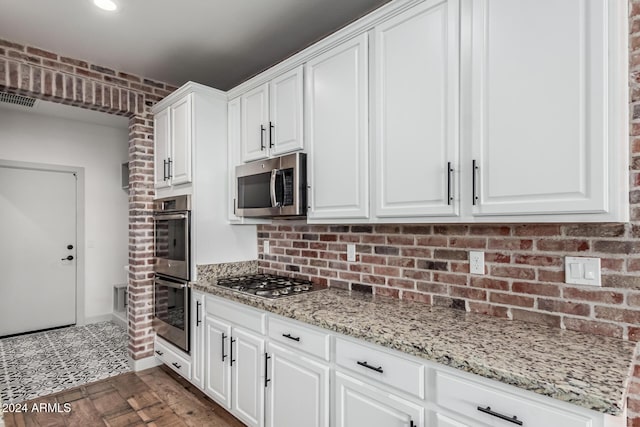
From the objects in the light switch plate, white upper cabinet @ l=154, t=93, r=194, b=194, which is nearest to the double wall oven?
white upper cabinet @ l=154, t=93, r=194, b=194

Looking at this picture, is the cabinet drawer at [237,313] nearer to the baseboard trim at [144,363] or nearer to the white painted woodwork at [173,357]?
the white painted woodwork at [173,357]

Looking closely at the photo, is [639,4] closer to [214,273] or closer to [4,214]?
[214,273]

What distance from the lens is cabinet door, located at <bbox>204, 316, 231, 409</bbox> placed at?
2.38 metres

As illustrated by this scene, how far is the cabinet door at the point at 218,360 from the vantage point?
2.38 metres

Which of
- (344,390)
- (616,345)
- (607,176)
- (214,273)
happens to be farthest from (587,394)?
(214,273)

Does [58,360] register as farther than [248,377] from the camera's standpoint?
Yes

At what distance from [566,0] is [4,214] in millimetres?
5546

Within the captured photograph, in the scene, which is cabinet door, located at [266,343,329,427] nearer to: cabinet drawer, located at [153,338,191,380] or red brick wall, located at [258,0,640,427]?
red brick wall, located at [258,0,640,427]

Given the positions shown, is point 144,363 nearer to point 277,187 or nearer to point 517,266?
point 277,187

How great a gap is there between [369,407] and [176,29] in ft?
8.76

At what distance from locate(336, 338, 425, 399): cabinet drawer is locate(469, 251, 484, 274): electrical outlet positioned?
26.2 inches

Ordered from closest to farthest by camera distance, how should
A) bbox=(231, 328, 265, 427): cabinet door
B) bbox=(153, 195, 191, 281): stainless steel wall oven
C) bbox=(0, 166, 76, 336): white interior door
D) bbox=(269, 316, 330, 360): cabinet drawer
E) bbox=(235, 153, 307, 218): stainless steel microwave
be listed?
bbox=(269, 316, 330, 360): cabinet drawer < bbox=(231, 328, 265, 427): cabinet door < bbox=(235, 153, 307, 218): stainless steel microwave < bbox=(153, 195, 191, 281): stainless steel wall oven < bbox=(0, 166, 76, 336): white interior door

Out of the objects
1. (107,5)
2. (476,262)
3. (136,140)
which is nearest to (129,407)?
(136,140)

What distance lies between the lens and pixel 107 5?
221 centimetres
